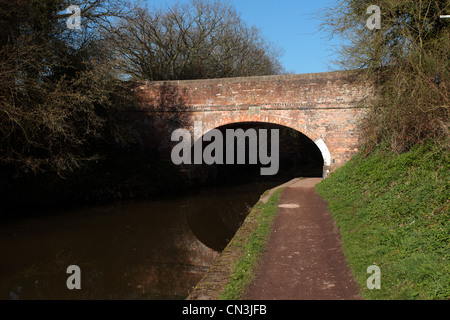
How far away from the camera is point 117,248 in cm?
729

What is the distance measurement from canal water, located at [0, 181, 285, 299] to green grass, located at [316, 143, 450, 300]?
2.63 m

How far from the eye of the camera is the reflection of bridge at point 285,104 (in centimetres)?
1122

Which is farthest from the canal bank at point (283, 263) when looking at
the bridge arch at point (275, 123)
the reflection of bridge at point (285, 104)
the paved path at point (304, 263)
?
the reflection of bridge at point (285, 104)

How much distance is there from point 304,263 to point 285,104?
25.0 feet

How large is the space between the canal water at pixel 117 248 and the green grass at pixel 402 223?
8.64 ft

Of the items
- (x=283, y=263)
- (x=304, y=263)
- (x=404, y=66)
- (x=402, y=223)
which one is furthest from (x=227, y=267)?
(x=404, y=66)

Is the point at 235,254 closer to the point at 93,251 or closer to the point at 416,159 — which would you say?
the point at 93,251

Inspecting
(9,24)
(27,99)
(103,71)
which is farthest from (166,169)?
(9,24)

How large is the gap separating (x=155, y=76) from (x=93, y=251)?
13.4m

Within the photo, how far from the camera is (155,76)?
18906 millimetres

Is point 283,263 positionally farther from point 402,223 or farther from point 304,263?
point 402,223

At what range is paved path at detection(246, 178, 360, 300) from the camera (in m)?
3.90

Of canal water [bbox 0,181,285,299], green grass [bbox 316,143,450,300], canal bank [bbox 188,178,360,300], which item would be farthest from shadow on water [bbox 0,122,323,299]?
green grass [bbox 316,143,450,300]

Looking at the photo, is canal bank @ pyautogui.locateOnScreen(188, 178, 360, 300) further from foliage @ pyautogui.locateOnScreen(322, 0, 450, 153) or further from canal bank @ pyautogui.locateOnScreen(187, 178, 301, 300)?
foliage @ pyautogui.locateOnScreen(322, 0, 450, 153)
